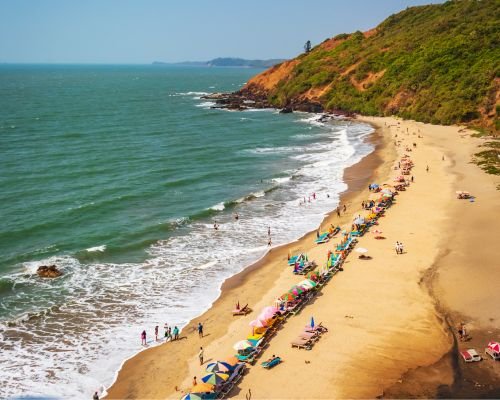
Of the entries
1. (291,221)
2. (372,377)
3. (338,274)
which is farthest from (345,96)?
(372,377)

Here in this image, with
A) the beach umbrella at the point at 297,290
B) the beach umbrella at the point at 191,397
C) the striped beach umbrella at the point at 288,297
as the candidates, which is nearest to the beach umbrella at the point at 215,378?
the beach umbrella at the point at 191,397

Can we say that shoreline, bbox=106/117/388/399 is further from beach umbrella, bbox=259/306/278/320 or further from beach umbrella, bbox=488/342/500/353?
beach umbrella, bbox=488/342/500/353

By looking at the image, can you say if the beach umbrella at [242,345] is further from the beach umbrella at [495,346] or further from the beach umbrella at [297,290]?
the beach umbrella at [495,346]

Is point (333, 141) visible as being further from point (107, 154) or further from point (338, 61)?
point (338, 61)

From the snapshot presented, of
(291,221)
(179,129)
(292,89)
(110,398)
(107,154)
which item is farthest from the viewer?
(292,89)

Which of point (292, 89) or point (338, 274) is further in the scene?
point (292, 89)

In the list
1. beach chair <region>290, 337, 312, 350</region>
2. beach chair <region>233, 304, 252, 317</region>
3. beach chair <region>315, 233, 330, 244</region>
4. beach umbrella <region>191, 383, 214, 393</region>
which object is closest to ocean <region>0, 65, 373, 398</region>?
beach chair <region>233, 304, 252, 317</region>

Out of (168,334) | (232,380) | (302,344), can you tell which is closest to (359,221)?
(302,344)
